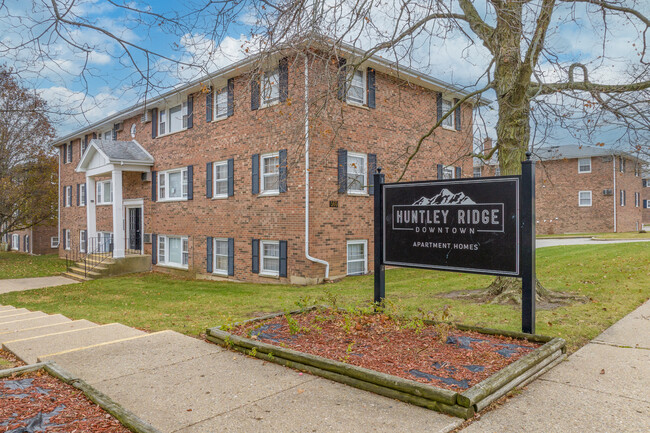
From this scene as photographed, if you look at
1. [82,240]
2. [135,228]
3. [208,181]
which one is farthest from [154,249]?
[82,240]

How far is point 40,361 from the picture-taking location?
4996 millimetres

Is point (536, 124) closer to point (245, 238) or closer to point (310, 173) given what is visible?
point (310, 173)

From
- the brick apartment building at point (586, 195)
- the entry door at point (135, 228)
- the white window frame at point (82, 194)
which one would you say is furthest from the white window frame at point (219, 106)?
the brick apartment building at point (586, 195)

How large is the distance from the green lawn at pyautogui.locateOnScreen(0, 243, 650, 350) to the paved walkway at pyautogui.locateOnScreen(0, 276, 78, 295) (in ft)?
4.16

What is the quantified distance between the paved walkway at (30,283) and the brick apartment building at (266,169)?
2.43 m

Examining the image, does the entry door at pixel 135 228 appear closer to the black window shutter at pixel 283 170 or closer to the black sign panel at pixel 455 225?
the black window shutter at pixel 283 170

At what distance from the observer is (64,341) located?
5941mm

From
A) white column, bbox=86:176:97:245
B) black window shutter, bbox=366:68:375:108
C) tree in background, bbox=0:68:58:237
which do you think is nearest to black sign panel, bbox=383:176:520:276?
black window shutter, bbox=366:68:375:108

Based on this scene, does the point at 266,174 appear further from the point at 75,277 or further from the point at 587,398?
the point at 587,398

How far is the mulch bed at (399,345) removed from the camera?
4.23m

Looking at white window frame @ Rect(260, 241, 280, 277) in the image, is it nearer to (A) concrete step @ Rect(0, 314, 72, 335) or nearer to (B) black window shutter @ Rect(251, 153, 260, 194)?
(B) black window shutter @ Rect(251, 153, 260, 194)

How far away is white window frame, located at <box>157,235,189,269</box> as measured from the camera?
17953 mm

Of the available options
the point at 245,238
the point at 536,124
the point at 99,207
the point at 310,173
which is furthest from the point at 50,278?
the point at 536,124

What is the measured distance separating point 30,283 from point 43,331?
40.9 feet
